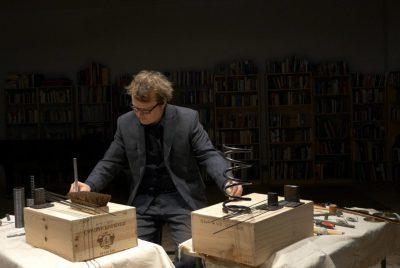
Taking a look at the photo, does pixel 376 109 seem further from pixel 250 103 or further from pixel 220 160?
pixel 220 160

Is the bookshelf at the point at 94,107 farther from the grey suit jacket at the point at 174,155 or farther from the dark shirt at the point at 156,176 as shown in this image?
the dark shirt at the point at 156,176

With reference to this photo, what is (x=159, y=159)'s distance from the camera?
2.74 m

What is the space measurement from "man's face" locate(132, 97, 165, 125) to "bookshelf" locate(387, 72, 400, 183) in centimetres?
605

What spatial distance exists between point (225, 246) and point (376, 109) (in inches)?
267

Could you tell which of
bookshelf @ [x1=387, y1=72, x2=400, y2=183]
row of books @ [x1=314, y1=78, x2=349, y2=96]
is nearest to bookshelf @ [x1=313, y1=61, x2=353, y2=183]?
row of books @ [x1=314, y1=78, x2=349, y2=96]

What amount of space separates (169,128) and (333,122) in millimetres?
5878

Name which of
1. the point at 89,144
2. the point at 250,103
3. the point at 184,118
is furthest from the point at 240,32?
the point at 184,118

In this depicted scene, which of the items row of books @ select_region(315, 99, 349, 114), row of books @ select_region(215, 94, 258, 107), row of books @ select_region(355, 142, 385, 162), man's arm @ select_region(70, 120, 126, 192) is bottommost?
row of books @ select_region(355, 142, 385, 162)

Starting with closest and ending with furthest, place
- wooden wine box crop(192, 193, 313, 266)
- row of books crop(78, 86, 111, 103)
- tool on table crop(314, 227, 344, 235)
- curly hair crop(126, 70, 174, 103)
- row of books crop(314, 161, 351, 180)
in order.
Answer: wooden wine box crop(192, 193, 313, 266), tool on table crop(314, 227, 344, 235), curly hair crop(126, 70, 174, 103), row of books crop(314, 161, 351, 180), row of books crop(78, 86, 111, 103)

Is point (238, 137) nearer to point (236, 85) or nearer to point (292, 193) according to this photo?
point (236, 85)

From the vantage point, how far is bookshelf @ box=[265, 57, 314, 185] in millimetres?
8031

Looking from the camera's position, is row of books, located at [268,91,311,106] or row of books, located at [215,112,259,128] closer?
row of books, located at [268,91,311,106]

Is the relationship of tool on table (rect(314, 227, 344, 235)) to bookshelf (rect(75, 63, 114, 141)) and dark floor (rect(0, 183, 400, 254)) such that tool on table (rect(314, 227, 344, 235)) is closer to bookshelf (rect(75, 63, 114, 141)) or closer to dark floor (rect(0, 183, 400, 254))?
dark floor (rect(0, 183, 400, 254))

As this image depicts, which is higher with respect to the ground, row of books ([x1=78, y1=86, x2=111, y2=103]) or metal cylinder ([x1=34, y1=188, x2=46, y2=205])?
row of books ([x1=78, y1=86, x2=111, y2=103])
